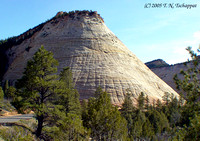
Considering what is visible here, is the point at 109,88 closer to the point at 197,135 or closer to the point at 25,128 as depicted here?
the point at 25,128

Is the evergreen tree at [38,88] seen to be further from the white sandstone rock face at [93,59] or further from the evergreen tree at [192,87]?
the white sandstone rock face at [93,59]

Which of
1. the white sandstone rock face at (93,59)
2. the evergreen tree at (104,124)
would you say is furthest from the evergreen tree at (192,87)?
the white sandstone rock face at (93,59)

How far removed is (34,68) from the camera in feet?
51.2

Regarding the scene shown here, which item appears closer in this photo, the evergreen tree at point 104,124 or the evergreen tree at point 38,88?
the evergreen tree at point 38,88

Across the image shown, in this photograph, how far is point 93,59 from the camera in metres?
49.9

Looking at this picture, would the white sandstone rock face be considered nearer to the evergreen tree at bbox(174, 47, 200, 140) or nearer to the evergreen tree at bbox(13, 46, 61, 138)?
the evergreen tree at bbox(13, 46, 61, 138)

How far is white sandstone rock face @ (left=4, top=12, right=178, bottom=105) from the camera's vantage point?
4316 cm

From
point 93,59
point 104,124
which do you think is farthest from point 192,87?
point 93,59

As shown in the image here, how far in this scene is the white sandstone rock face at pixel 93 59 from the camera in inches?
1699

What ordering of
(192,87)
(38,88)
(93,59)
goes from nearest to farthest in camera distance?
(192,87)
(38,88)
(93,59)

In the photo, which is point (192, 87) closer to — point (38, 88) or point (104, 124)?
point (104, 124)

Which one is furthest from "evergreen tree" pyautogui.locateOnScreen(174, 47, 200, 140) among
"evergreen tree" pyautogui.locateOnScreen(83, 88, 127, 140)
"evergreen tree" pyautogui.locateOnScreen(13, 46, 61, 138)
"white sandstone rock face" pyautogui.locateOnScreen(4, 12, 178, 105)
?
"white sandstone rock face" pyautogui.locateOnScreen(4, 12, 178, 105)

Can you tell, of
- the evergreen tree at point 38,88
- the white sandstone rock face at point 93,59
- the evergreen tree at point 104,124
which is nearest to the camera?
the evergreen tree at point 38,88

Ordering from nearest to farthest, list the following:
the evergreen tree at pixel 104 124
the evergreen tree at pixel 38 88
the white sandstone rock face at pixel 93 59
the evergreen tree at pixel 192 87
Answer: the evergreen tree at pixel 192 87
the evergreen tree at pixel 38 88
the evergreen tree at pixel 104 124
the white sandstone rock face at pixel 93 59
